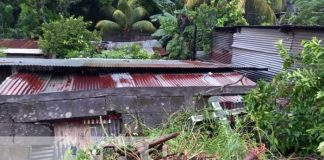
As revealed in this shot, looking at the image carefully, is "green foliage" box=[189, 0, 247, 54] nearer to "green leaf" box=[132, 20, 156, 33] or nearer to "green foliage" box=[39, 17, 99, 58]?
"green foliage" box=[39, 17, 99, 58]

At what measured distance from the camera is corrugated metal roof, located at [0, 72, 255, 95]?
18.0 ft

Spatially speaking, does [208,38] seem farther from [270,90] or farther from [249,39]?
[270,90]

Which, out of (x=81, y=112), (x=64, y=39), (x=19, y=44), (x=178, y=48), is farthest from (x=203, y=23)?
(x=81, y=112)

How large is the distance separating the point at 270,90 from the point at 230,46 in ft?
20.5

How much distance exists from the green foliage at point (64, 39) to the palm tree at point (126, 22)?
5.93 m

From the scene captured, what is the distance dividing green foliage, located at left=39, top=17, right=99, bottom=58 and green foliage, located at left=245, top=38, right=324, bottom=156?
10362 millimetres

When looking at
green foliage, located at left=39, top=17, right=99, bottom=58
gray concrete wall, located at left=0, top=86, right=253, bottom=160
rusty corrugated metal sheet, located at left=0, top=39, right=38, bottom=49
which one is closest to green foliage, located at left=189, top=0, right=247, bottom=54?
green foliage, located at left=39, top=17, right=99, bottom=58

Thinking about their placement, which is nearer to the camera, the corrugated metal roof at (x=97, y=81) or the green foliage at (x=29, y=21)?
the corrugated metal roof at (x=97, y=81)

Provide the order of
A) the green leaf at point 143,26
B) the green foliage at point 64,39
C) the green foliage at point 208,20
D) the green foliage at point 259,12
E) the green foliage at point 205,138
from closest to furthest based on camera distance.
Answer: the green foliage at point 205,138 → the green foliage at point 208,20 → the green foliage at point 259,12 → the green foliage at point 64,39 → the green leaf at point 143,26

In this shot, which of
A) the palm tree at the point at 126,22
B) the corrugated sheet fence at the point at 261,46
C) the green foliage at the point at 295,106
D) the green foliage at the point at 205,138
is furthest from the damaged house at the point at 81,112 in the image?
Result: the palm tree at the point at 126,22

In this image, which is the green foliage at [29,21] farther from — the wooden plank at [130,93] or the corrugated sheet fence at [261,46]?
the wooden plank at [130,93]

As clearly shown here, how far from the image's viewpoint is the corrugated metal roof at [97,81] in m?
5.49

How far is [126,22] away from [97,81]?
49.8ft

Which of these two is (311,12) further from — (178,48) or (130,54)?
(130,54)
